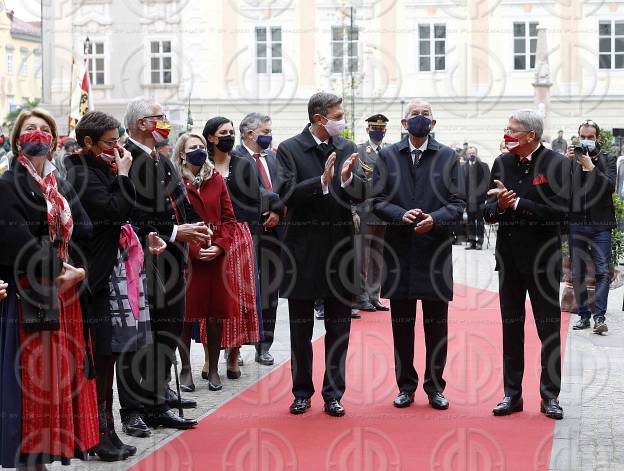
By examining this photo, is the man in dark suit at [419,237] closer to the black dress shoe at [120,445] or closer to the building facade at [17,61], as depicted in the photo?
the black dress shoe at [120,445]

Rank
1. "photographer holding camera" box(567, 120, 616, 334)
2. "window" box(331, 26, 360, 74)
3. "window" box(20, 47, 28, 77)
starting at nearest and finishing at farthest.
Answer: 1. "photographer holding camera" box(567, 120, 616, 334)
2. "window" box(331, 26, 360, 74)
3. "window" box(20, 47, 28, 77)

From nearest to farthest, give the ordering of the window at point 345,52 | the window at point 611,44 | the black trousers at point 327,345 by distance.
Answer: the black trousers at point 327,345, the window at point 345,52, the window at point 611,44

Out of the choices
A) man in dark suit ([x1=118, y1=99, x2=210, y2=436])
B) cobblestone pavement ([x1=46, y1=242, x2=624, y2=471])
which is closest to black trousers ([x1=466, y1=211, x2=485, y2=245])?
cobblestone pavement ([x1=46, y1=242, x2=624, y2=471])

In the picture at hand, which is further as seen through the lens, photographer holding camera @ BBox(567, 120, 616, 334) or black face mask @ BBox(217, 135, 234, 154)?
photographer holding camera @ BBox(567, 120, 616, 334)

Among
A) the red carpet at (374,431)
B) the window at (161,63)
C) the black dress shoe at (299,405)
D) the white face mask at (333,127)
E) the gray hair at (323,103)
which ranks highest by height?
the window at (161,63)

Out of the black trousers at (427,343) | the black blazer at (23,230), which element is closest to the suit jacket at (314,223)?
the black trousers at (427,343)

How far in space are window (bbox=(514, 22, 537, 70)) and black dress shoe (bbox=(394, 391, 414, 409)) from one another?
38914 mm

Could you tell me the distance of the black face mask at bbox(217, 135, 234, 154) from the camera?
938 cm

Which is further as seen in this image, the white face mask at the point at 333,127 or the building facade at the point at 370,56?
the building facade at the point at 370,56

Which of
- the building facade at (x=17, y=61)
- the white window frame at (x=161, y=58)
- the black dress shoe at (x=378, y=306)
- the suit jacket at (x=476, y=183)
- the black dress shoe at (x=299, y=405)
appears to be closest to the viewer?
the black dress shoe at (x=299, y=405)

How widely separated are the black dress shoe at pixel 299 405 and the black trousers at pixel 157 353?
2.97ft

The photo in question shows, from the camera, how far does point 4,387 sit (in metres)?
5.98

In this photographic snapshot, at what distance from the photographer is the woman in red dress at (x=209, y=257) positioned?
8945mm

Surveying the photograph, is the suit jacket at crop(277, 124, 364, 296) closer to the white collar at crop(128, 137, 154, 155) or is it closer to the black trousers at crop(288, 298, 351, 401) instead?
the black trousers at crop(288, 298, 351, 401)
